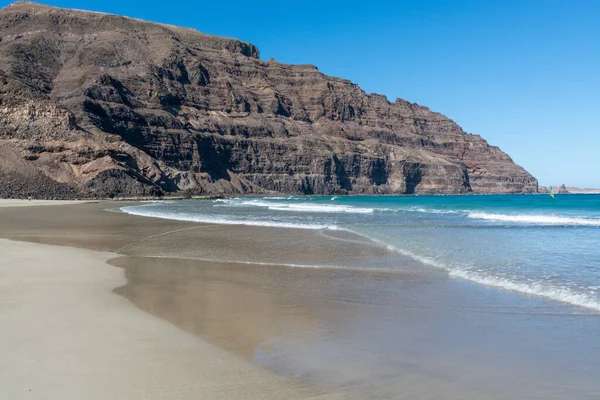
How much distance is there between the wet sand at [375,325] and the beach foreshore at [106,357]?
329 millimetres

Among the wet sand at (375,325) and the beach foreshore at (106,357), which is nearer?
the beach foreshore at (106,357)

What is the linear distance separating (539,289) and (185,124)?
397ft

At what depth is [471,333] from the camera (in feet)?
21.4

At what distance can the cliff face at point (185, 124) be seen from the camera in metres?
80.2

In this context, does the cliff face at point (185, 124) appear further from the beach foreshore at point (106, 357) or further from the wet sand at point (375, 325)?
the beach foreshore at point (106, 357)

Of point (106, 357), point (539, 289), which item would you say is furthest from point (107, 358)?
point (539, 289)

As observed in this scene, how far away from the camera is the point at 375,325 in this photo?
6961 millimetres

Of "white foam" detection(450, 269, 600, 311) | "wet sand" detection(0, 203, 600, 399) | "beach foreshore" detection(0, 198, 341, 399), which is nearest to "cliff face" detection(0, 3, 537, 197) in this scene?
"wet sand" detection(0, 203, 600, 399)

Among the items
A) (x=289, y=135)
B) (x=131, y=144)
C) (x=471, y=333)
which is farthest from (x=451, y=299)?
(x=289, y=135)

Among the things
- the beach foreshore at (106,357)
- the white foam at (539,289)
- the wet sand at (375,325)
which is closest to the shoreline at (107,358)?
the beach foreshore at (106,357)

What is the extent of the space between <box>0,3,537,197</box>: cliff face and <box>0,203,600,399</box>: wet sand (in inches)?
2605

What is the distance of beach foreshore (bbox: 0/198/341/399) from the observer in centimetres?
449

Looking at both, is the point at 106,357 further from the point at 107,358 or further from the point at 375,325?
the point at 375,325

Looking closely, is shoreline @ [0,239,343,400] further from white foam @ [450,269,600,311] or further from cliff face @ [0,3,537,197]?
cliff face @ [0,3,537,197]
